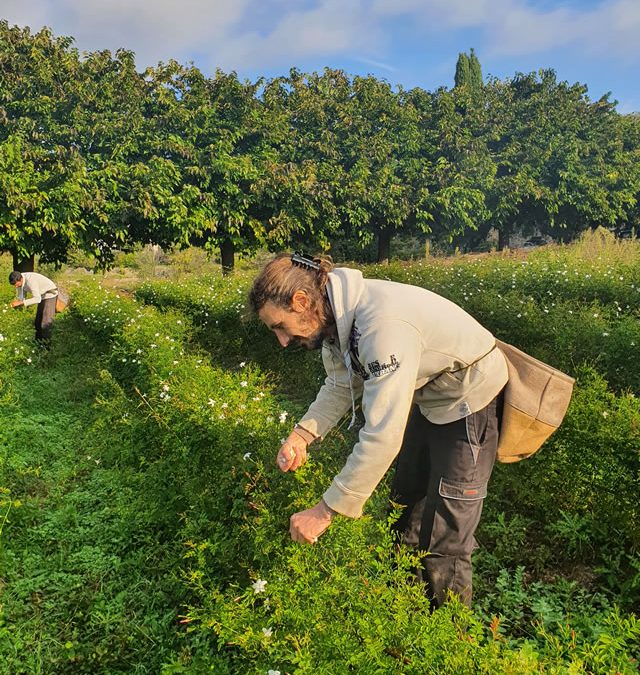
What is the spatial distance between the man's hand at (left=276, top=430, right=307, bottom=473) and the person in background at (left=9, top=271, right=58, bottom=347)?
762 cm

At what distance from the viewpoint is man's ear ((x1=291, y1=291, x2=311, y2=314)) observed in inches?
71.0

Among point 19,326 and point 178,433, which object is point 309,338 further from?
point 19,326

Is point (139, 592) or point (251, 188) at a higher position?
point (251, 188)

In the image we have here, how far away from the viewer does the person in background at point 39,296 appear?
8.26m

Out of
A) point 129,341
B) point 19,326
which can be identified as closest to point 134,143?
point 19,326

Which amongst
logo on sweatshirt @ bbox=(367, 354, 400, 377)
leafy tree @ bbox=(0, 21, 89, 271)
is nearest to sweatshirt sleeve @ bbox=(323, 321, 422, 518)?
logo on sweatshirt @ bbox=(367, 354, 400, 377)

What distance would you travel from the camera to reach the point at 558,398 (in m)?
2.12

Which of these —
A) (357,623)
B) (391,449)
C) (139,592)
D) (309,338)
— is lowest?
(139,592)

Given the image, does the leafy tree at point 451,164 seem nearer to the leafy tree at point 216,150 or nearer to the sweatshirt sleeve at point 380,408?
the leafy tree at point 216,150

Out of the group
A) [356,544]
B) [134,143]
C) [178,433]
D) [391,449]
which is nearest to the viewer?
[391,449]

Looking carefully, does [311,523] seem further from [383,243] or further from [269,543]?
[383,243]

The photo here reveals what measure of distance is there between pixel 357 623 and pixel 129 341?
5.12 meters

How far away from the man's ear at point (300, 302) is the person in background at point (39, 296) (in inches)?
310

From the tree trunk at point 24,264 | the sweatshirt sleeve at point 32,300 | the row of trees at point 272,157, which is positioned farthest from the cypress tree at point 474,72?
the sweatshirt sleeve at point 32,300
